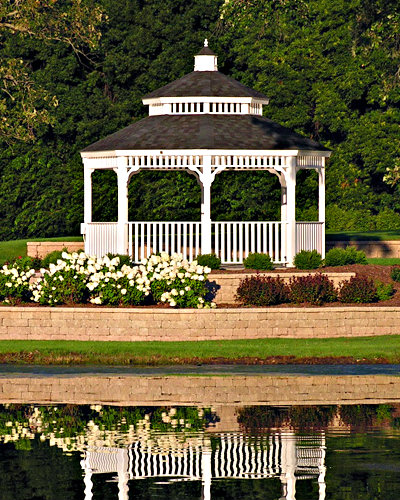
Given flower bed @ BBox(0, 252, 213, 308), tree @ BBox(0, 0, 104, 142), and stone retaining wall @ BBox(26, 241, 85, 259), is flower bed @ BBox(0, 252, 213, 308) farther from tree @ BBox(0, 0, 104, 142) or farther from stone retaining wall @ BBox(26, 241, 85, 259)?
tree @ BBox(0, 0, 104, 142)

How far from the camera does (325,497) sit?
12.6 m

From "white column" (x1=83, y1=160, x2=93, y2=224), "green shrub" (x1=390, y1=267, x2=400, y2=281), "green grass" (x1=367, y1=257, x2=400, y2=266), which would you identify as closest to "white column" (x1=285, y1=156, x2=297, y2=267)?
"green shrub" (x1=390, y1=267, x2=400, y2=281)

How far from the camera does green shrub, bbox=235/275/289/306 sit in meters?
28.5

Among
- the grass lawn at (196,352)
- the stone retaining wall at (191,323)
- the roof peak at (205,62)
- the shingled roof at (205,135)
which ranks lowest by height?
the grass lawn at (196,352)

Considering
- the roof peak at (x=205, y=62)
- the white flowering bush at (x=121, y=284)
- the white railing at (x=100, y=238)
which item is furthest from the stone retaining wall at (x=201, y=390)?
the roof peak at (x=205, y=62)

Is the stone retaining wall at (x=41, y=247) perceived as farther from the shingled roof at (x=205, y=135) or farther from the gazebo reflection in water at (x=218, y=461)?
the gazebo reflection in water at (x=218, y=461)

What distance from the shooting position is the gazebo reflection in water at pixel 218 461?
13.7 m

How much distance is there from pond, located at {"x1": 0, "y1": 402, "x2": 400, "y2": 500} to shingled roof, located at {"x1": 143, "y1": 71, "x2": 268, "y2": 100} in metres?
16.5

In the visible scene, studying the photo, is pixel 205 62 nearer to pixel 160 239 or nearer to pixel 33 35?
pixel 160 239

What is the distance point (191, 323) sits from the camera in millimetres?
A: 26312

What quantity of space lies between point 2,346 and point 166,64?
1100 inches

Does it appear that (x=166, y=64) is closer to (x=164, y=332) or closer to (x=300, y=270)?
(x=300, y=270)

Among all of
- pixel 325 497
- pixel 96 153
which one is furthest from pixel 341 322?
pixel 325 497

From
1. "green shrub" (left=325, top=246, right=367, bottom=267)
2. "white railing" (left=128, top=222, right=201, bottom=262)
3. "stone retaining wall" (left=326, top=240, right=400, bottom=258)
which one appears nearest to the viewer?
"white railing" (left=128, top=222, right=201, bottom=262)
